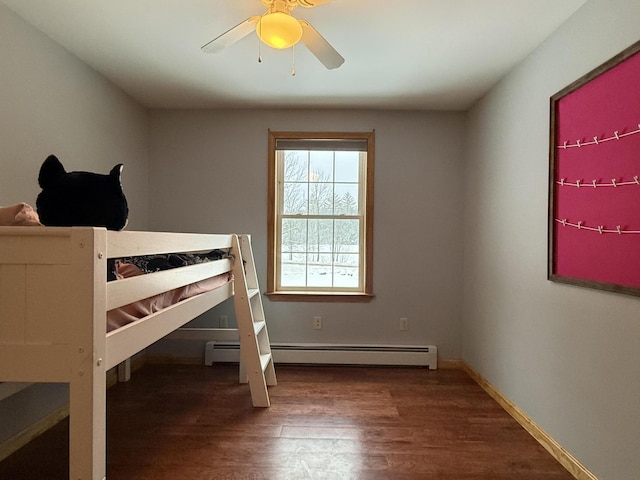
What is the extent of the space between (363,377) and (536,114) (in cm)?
224

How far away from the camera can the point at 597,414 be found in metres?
1.84

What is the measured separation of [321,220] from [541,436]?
2243 millimetres

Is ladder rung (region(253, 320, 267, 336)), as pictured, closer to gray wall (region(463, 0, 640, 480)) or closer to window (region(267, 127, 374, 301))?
window (region(267, 127, 374, 301))

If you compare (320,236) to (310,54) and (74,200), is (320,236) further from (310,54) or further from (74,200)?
(74,200)

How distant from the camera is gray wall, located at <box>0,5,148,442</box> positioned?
6.87ft

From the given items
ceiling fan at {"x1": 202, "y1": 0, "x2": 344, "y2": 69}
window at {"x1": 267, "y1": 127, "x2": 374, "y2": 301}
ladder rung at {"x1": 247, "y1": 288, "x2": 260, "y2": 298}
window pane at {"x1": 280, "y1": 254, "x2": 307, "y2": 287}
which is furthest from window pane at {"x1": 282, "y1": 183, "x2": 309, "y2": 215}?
ceiling fan at {"x1": 202, "y1": 0, "x2": 344, "y2": 69}

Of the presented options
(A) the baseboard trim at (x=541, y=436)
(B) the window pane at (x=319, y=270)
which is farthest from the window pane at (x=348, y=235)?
(A) the baseboard trim at (x=541, y=436)

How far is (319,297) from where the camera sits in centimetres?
363

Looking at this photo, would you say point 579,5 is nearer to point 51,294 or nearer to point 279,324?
point 51,294

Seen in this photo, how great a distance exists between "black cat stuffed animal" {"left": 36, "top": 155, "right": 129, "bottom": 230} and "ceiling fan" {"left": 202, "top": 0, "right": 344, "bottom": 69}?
89 centimetres

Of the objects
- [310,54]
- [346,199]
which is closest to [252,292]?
[346,199]

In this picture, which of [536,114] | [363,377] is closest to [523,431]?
[363,377]

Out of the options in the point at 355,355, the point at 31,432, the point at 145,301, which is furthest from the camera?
the point at 355,355

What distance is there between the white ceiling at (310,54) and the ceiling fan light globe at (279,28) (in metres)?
0.40
